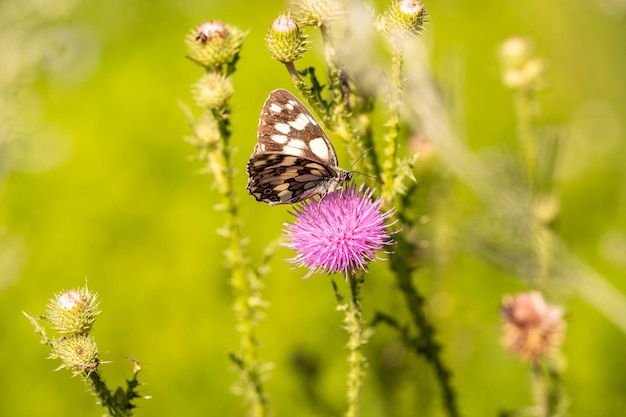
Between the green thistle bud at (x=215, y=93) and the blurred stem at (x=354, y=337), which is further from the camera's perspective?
the green thistle bud at (x=215, y=93)

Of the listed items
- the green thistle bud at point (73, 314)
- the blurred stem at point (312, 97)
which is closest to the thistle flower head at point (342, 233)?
the blurred stem at point (312, 97)

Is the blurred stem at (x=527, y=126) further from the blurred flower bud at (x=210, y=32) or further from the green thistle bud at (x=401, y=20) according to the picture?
the blurred flower bud at (x=210, y=32)

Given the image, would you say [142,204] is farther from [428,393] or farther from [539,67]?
[539,67]

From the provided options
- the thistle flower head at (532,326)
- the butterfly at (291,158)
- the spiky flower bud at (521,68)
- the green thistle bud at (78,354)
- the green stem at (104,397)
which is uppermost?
the spiky flower bud at (521,68)

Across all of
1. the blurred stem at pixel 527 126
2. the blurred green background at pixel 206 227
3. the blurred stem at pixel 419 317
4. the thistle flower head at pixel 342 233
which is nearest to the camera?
the thistle flower head at pixel 342 233

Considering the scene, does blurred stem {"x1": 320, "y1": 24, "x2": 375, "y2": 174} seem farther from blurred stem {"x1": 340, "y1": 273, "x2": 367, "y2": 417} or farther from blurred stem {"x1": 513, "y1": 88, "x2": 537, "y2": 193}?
blurred stem {"x1": 513, "y1": 88, "x2": 537, "y2": 193}

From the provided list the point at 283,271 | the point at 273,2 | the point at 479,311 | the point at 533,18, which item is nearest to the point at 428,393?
the point at 479,311
